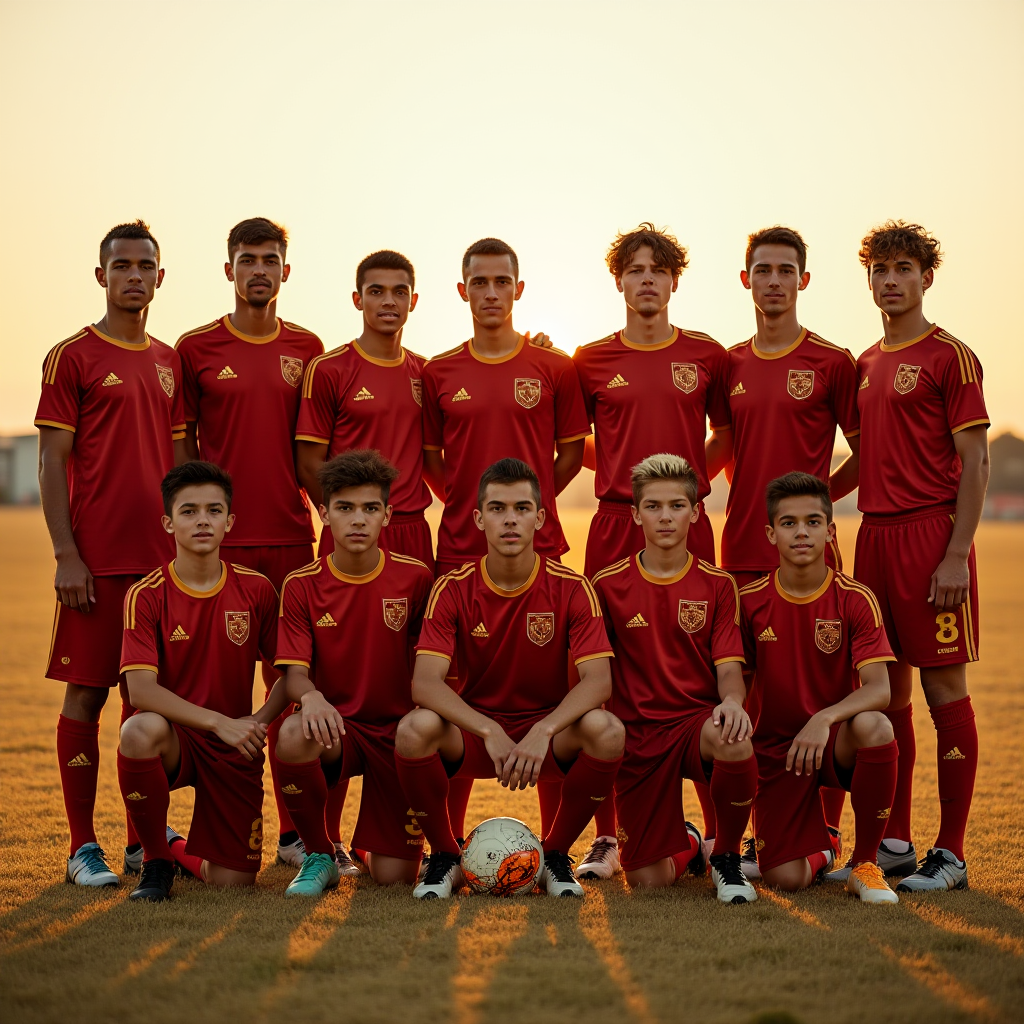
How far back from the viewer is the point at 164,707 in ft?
14.7

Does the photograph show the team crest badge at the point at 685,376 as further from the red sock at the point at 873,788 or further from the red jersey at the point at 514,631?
the red sock at the point at 873,788

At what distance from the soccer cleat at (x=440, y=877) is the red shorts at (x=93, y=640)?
169 centimetres

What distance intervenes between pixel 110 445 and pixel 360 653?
1527mm

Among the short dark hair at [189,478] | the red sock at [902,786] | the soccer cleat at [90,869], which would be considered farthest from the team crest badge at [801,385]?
the soccer cleat at [90,869]

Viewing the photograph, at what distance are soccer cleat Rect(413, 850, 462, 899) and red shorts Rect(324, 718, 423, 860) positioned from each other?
0.66 feet

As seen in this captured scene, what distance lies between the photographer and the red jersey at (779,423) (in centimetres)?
530

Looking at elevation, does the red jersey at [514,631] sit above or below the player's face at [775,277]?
below

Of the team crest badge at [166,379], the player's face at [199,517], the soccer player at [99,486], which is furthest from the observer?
the team crest badge at [166,379]

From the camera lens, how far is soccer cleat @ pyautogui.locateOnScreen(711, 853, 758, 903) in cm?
432

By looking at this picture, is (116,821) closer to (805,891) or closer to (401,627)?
(401,627)

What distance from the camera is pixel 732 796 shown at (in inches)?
175

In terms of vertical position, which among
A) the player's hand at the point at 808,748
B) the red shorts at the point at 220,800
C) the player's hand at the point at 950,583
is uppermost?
the player's hand at the point at 950,583

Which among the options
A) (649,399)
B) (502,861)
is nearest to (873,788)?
(502,861)

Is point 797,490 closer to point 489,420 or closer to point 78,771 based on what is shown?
point 489,420
